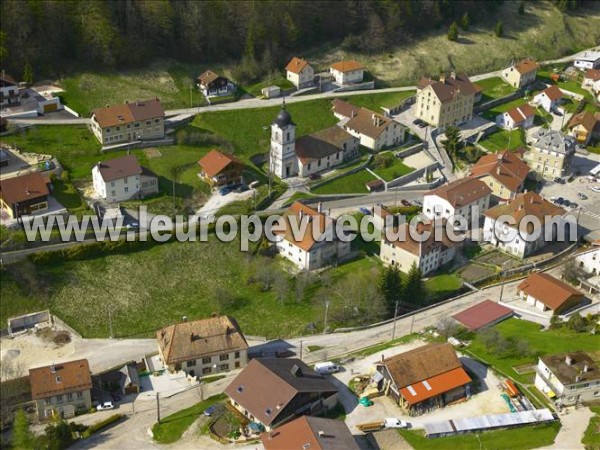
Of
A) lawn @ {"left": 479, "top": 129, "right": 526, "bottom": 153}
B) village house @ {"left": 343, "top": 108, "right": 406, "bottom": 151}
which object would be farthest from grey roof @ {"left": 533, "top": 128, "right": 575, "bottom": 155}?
village house @ {"left": 343, "top": 108, "right": 406, "bottom": 151}

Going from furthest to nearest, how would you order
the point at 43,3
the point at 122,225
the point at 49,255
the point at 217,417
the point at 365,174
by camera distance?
the point at 43,3, the point at 365,174, the point at 122,225, the point at 49,255, the point at 217,417

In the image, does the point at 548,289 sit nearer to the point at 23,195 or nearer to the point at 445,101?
the point at 445,101

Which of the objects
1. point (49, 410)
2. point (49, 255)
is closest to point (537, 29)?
point (49, 255)

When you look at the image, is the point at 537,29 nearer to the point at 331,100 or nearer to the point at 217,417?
the point at 331,100

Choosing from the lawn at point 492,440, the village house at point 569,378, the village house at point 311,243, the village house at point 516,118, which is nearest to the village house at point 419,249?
the village house at point 311,243

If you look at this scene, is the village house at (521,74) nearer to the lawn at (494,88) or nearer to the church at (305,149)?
the lawn at (494,88)

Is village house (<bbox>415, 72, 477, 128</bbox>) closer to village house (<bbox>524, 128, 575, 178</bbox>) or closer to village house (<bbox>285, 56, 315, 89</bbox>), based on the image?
village house (<bbox>524, 128, 575, 178</bbox>)

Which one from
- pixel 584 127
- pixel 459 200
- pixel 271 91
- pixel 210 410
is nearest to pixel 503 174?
pixel 459 200
